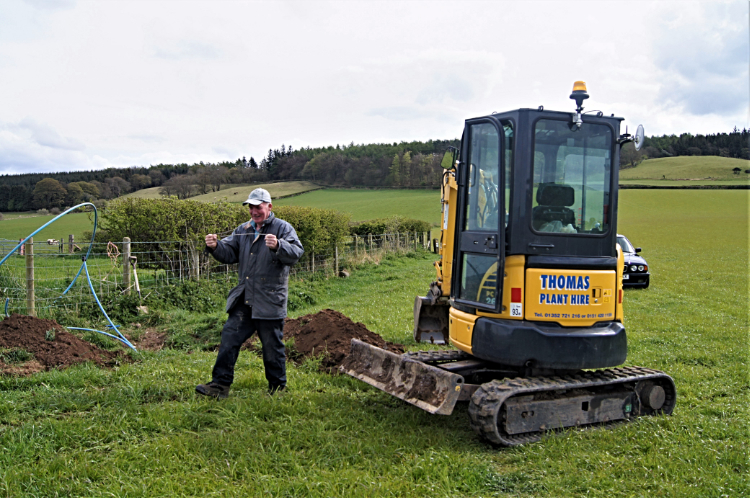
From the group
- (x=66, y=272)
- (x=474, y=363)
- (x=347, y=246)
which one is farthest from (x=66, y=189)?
(x=474, y=363)

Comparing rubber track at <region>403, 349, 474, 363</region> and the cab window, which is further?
rubber track at <region>403, 349, 474, 363</region>

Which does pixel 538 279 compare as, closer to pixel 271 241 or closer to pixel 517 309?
pixel 517 309

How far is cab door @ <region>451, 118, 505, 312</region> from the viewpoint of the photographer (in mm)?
5000

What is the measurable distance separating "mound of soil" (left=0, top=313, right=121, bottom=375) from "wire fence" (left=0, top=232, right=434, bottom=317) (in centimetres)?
94

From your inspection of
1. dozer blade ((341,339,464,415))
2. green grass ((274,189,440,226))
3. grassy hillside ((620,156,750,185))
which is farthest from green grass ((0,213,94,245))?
grassy hillside ((620,156,750,185))

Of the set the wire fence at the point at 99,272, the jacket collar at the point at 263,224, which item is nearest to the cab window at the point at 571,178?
the jacket collar at the point at 263,224

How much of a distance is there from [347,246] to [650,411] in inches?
616

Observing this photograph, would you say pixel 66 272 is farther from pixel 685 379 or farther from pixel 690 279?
pixel 690 279

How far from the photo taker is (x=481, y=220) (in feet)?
17.3

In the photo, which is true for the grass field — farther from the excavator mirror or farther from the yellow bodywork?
the excavator mirror

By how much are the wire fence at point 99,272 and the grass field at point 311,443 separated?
2.89 m

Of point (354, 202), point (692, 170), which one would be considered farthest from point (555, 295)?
point (692, 170)

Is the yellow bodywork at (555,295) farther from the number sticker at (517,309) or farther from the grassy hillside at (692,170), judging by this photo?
the grassy hillside at (692,170)

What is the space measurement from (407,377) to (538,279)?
1.64 m
